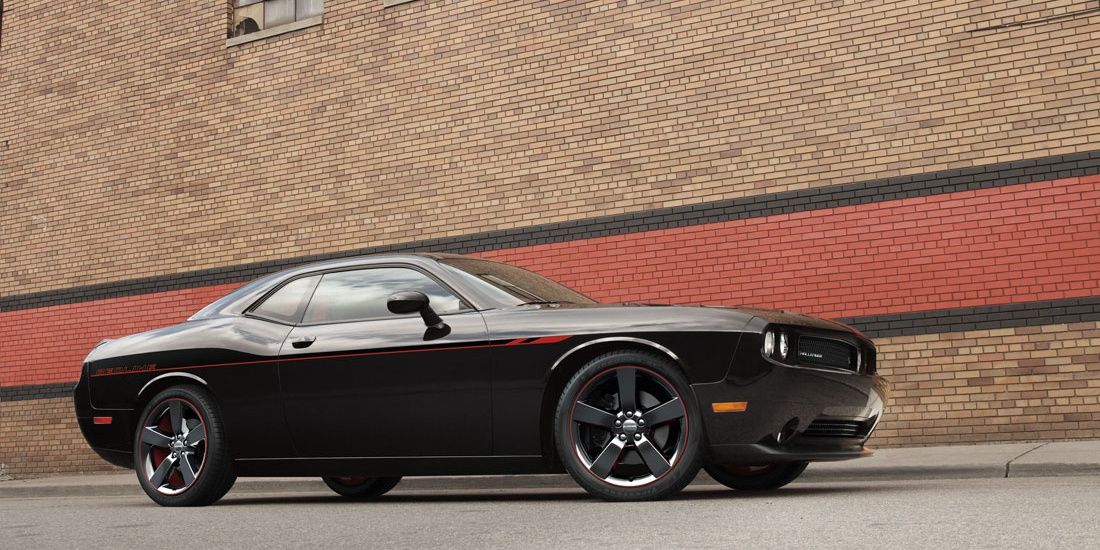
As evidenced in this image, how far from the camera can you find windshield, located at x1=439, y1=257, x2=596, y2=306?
6.25 meters

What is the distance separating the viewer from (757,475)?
6.55m

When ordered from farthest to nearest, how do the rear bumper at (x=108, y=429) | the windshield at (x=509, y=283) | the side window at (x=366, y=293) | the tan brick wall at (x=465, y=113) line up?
the tan brick wall at (x=465, y=113) → the rear bumper at (x=108, y=429) → the side window at (x=366, y=293) → the windshield at (x=509, y=283)

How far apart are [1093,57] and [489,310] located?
662cm

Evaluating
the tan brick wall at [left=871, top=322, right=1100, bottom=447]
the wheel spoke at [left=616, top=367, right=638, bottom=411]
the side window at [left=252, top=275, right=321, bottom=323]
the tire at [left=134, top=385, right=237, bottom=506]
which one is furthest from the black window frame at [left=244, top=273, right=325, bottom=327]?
the tan brick wall at [left=871, top=322, right=1100, bottom=447]

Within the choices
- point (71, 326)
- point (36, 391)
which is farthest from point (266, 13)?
point (36, 391)

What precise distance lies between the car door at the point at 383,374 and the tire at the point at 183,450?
20.8 inches

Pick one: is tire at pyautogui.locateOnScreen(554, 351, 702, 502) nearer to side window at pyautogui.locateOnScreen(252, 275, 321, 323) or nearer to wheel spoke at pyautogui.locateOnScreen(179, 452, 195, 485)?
side window at pyautogui.locateOnScreen(252, 275, 321, 323)

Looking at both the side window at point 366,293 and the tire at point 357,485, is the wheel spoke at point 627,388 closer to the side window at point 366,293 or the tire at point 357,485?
the side window at point 366,293

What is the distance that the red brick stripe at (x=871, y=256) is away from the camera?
9.77 m

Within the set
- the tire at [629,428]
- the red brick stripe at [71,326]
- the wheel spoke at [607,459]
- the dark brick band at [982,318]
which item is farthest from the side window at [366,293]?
the red brick stripe at [71,326]

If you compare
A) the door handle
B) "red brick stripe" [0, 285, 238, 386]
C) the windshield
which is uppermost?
the windshield

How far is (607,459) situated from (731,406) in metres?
0.65

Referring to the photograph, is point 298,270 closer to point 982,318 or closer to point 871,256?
point 871,256

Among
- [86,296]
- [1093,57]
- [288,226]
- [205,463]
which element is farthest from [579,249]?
[86,296]
